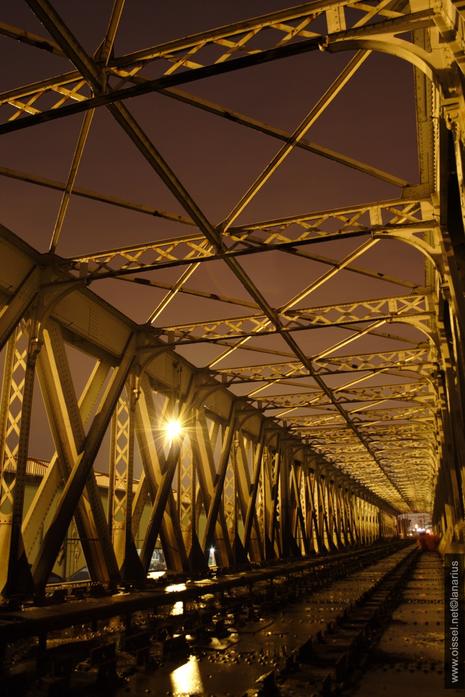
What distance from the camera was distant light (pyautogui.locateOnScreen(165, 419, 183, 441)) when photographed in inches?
600

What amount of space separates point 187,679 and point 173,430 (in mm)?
9631

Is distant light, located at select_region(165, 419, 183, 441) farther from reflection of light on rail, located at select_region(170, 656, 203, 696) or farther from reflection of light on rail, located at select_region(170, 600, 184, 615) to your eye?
reflection of light on rail, located at select_region(170, 656, 203, 696)

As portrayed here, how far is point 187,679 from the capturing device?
593 centimetres

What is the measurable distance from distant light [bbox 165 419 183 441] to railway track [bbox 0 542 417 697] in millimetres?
4762

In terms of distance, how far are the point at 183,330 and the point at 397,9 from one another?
9.54 metres

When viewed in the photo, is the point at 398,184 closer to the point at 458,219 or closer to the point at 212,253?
the point at 458,219

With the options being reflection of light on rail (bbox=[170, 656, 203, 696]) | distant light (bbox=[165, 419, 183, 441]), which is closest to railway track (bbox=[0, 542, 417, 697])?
reflection of light on rail (bbox=[170, 656, 203, 696])

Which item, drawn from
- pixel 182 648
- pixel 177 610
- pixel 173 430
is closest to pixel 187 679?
pixel 182 648

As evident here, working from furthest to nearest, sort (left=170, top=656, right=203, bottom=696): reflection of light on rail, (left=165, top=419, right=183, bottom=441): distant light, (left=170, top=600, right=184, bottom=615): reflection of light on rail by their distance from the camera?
(left=165, top=419, right=183, bottom=441): distant light
(left=170, top=600, right=184, bottom=615): reflection of light on rail
(left=170, top=656, right=203, bottom=696): reflection of light on rail

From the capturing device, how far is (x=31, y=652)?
6.92 meters

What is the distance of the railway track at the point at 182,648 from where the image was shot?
5574 mm

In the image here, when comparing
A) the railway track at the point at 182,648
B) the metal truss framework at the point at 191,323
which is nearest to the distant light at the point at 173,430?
the metal truss framework at the point at 191,323

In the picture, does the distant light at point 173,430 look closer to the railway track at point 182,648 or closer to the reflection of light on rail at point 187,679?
the railway track at point 182,648

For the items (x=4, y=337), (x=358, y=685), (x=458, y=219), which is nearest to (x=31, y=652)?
(x=358, y=685)
